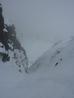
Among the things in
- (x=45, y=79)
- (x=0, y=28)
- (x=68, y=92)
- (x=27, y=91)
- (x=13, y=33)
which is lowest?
(x=68, y=92)

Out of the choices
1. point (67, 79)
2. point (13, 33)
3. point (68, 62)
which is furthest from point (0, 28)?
point (67, 79)

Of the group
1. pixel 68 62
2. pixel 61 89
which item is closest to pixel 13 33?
pixel 68 62

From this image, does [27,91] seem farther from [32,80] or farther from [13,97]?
[32,80]

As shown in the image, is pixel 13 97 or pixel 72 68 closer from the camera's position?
pixel 13 97

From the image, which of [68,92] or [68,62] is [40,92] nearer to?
[68,92]

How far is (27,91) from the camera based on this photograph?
10.1 meters

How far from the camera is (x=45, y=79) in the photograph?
36.1 ft

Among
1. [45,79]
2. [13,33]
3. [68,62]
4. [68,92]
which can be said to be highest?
[13,33]

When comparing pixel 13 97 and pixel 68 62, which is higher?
pixel 68 62

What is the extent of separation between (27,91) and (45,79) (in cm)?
130

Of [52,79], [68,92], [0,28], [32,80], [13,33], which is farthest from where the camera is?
[13,33]

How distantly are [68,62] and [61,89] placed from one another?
11.8 feet

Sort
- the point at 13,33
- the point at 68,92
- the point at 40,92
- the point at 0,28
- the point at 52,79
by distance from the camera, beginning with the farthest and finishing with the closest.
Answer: the point at 13,33
the point at 0,28
the point at 52,79
the point at 40,92
the point at 68,92

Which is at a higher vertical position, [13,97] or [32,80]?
[32,80]
